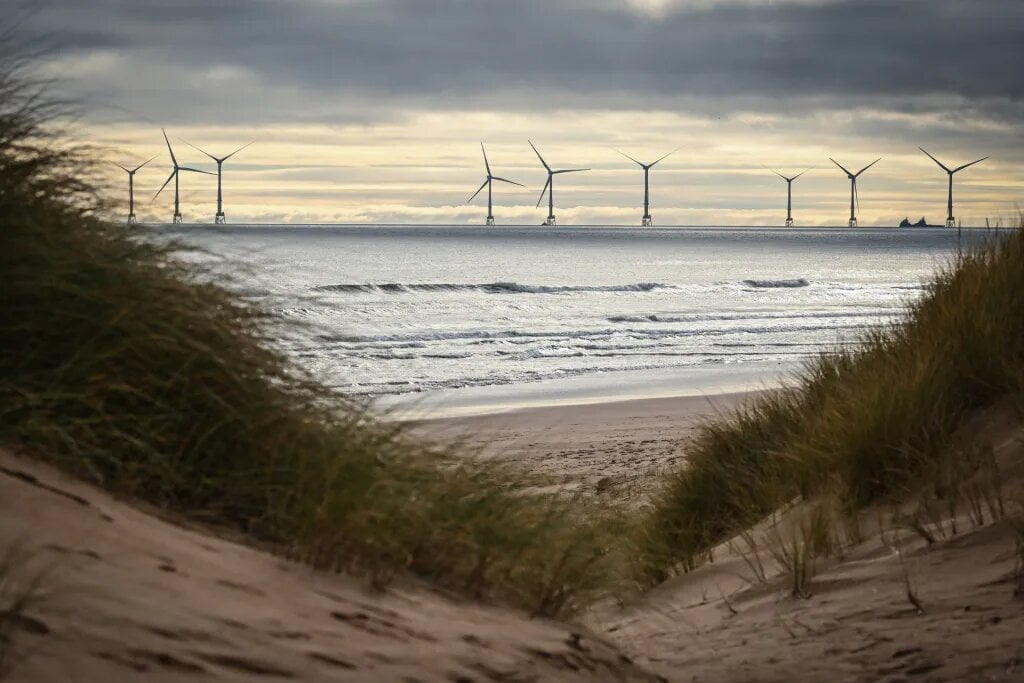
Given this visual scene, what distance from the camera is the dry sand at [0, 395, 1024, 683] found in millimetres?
2822

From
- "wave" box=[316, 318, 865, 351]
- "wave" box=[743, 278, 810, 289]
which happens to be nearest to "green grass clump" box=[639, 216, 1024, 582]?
"wave" box=[316, 318, 865, 351]

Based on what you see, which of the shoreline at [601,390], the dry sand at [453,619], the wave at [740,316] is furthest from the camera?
the wave at [740,316]

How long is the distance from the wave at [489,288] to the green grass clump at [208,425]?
38.6 m

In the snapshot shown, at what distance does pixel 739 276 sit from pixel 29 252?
210ft

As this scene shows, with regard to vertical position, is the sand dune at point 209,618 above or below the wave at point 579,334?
above

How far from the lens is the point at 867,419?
6.16 meters

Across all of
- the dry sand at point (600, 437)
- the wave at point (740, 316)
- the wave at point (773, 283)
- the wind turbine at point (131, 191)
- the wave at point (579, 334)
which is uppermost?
the wind turbine at point (131, 191)

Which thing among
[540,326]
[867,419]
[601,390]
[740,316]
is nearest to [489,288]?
[740,316]

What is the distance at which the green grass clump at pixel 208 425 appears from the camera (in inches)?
155

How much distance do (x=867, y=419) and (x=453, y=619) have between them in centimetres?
318

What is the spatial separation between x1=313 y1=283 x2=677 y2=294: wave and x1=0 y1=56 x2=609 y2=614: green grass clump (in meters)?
38.6

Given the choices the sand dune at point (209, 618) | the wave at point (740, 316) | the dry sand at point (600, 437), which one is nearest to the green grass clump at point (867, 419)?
the dry sand at point (600, 437)

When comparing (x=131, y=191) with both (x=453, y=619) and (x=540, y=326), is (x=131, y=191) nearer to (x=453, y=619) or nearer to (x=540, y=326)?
(x=453, y=619)

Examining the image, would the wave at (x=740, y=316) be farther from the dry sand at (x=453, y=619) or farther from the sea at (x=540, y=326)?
the dry sand at (x=453, y=619)
